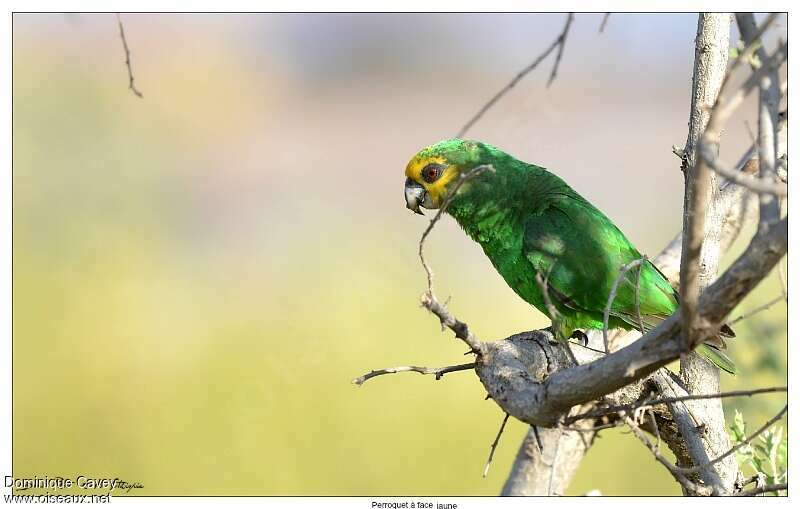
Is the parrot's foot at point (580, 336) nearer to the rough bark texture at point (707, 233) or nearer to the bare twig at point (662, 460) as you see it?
the rough bark texture at point (707, 233)

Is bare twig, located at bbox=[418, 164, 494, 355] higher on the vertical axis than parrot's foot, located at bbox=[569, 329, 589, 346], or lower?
higher

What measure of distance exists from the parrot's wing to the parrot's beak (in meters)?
0.56

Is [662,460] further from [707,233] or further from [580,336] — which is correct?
[580,336]

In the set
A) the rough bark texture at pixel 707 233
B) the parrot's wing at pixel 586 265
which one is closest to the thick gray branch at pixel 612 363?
the rough bark texture at pixel 707 233

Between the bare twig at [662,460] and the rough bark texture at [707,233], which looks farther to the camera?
the rough bark texture at [707,233]

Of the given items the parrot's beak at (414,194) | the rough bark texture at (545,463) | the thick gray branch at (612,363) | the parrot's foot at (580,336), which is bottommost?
the rough bark texture at (545,463)

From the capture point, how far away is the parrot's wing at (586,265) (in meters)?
3.57

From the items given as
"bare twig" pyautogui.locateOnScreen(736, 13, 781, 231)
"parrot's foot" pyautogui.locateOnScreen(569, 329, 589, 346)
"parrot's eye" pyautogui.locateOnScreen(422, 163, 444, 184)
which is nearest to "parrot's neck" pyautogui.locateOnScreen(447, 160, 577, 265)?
"parrot's eye" pyautogui.locateOnScreen(422, 163, 444, 184)

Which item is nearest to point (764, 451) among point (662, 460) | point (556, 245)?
point (556, 245)

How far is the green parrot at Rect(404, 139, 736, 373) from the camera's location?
3598mm

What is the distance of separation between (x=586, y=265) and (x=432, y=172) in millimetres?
897

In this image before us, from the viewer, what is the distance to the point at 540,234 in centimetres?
365

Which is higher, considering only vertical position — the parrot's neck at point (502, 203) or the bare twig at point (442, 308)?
the bare twig at point (442, 308)

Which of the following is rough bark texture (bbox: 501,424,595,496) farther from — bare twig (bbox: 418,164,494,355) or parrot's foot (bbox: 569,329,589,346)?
bare twig (bbox: 418,164,494,355)
